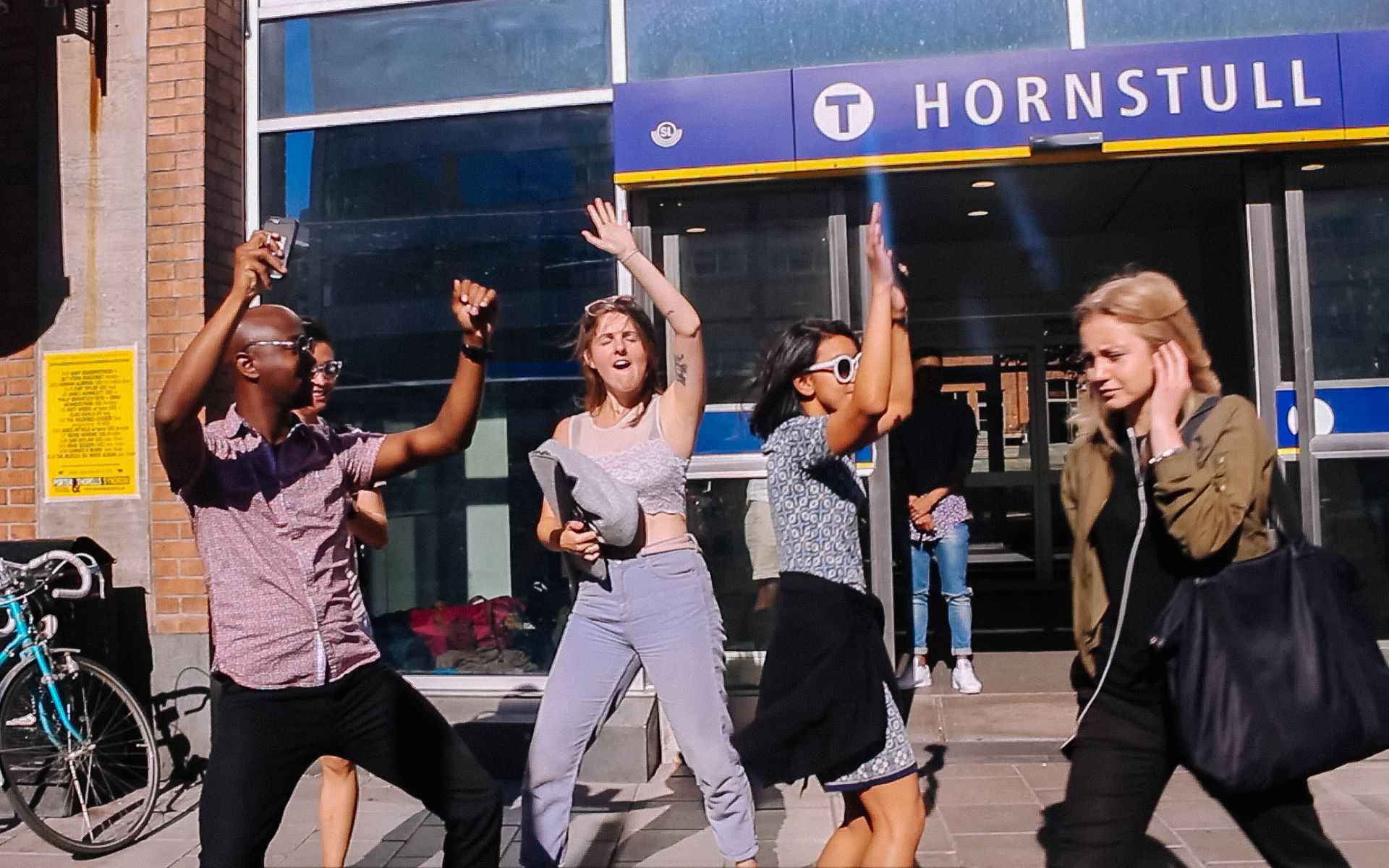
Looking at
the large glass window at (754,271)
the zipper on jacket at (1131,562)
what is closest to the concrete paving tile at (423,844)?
the large glass window at (754,271)

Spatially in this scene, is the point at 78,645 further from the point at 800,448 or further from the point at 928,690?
the point at 928,690

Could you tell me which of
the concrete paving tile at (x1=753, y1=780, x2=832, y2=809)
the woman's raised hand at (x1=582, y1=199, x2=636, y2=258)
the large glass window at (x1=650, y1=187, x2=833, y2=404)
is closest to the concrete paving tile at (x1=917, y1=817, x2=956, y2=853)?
the concrete paving tile at (x1=753, y1=780, x2=832, y2=809)

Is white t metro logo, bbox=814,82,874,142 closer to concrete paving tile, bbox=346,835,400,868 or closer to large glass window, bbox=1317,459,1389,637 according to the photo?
large glass window, bbox=1317,459,1389,637

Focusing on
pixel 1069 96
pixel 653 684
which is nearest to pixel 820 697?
pixel 653 684

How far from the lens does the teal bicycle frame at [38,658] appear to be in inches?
185

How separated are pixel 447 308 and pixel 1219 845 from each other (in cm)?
425

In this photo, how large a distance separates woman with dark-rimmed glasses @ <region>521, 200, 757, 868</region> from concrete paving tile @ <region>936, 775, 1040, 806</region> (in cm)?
170

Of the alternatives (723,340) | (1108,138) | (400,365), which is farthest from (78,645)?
(1108,138)

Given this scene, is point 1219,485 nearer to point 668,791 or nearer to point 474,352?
point 474,352

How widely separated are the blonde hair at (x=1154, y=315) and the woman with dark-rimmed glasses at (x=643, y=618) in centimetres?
122

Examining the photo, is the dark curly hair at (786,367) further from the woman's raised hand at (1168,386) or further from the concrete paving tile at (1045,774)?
the concrete paving tile at (1045,774)

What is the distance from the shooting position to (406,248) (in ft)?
19.9

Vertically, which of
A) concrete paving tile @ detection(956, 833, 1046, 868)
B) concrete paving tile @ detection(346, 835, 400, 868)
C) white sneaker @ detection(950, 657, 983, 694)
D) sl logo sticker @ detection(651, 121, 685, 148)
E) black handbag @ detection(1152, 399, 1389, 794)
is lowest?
concrete paving tile @ detection(956, 833, 1046, 868)

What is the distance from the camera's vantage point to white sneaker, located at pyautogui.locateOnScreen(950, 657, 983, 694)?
6.54 meters
